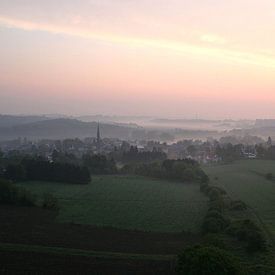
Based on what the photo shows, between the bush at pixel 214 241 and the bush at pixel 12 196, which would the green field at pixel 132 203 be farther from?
the bush at pixel 214 241

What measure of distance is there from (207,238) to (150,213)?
10.8 meters

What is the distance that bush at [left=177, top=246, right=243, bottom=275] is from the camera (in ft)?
59.4

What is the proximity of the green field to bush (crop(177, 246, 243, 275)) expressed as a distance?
13006 mm

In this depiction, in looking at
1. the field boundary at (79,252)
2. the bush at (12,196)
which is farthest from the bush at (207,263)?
the bush at (12,196)

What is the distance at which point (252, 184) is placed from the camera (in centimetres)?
5447

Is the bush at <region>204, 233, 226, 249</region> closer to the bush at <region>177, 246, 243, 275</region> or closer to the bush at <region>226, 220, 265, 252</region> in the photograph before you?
the bush at <region>226, 220, 265, 252</region>

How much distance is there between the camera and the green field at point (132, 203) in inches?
1345

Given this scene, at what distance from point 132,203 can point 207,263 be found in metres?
24.8

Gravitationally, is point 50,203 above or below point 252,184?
below

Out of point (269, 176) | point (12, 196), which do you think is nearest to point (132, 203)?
point (12, 196)

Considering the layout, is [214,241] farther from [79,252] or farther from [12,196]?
[12,196]

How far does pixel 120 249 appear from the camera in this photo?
2564 cm

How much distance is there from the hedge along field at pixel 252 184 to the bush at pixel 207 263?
1347cm

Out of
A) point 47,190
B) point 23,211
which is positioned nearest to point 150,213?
point 23,211
